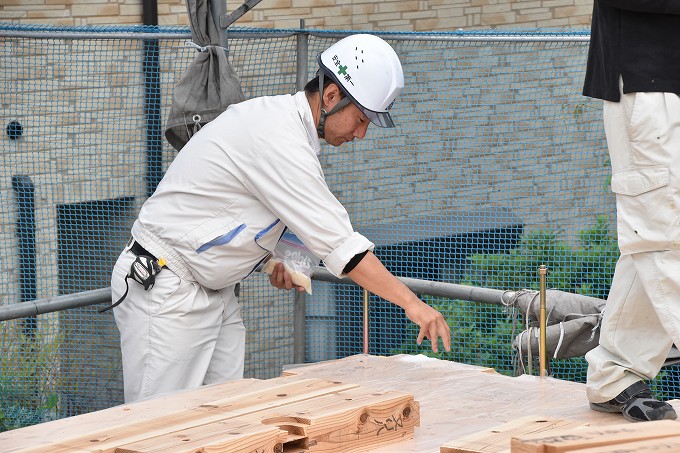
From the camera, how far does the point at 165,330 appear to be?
4918 millimetres

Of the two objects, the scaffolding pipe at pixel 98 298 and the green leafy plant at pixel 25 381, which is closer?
the scaffolding pipe at pixel 98 298

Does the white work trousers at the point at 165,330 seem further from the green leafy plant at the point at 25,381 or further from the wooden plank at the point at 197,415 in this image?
the green leafy plant at the point at 25,381

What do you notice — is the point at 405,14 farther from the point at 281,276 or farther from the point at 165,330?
the point at 165,330

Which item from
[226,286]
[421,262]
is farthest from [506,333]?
[226,286]

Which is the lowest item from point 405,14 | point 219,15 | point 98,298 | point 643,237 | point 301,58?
point 98,298

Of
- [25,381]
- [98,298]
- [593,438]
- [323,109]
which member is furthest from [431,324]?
[25,381]

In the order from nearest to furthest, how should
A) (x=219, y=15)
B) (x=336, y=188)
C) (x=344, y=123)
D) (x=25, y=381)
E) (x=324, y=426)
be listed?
(x=324, y=426)
(x=344, y=123)
(x=219, y=15)
(x=25, y=381)
(x=336, y=188)

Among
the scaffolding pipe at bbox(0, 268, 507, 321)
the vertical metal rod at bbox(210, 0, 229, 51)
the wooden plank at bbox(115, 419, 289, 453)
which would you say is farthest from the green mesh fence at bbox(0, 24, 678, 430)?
the wooden plank at bbox(115, 419, 289, 453)

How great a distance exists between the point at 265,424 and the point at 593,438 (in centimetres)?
130

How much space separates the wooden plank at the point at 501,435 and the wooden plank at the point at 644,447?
2.48 feet

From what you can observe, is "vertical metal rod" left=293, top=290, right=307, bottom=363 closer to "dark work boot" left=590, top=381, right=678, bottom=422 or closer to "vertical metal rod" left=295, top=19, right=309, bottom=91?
"vertical metal rod" left=295, top=19, right=309, bottom=91

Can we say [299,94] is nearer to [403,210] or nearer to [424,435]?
[424,435]

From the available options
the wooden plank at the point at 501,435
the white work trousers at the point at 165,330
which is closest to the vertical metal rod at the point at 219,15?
the white work trousers at the point at 165,330

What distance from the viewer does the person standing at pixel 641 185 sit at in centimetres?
405
